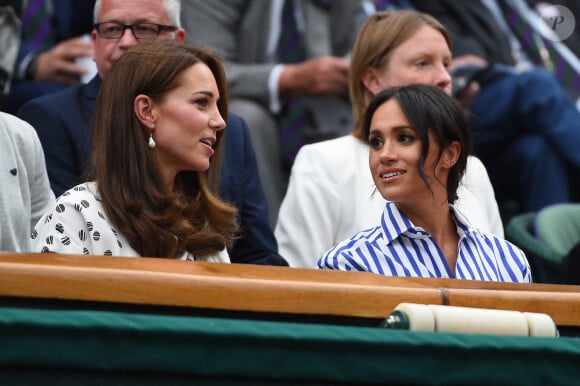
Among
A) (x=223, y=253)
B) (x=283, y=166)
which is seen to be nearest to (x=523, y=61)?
(x=283, y=166)

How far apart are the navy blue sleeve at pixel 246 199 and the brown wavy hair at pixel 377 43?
414 mm

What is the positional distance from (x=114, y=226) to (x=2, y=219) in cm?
34

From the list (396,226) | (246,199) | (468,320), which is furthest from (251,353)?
(246,199)

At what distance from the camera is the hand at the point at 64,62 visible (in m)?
4.81

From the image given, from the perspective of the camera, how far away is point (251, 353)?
2.27 metres

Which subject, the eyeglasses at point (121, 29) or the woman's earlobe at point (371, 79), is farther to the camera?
the woman's earlobe at point (371, 79)

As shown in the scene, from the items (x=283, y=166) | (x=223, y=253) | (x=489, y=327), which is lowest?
(x=283, y=166)

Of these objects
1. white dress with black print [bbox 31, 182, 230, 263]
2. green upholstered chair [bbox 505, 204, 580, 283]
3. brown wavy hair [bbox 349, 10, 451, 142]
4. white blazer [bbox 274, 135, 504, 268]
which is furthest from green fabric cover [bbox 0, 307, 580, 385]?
green upholstered chair [bbox 505, 204, 580, 283]

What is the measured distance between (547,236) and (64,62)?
1959 mm

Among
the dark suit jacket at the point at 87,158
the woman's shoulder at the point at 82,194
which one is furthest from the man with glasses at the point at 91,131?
the woman's shoulder at the point at 82,194

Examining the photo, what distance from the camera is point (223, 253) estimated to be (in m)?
3.21

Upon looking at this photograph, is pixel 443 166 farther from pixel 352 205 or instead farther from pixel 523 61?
pixel 523 61

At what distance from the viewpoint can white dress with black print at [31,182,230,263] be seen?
292 cm

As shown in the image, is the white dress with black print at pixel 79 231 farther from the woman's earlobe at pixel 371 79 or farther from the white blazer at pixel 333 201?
the woman's earlobe at pixel 371 79
